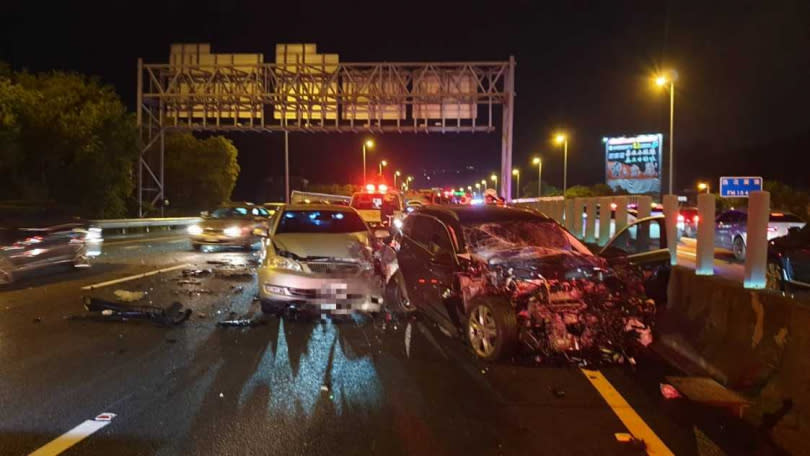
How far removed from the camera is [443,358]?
747 centimetres

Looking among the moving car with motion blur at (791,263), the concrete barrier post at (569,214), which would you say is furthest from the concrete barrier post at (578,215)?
the moving car with motion blur at (791,263)

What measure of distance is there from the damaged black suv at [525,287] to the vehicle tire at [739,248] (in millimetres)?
10809

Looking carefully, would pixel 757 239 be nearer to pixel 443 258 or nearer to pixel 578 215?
pixel 443 258

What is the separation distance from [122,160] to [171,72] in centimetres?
495

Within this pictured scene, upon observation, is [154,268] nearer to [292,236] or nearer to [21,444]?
[292,236]

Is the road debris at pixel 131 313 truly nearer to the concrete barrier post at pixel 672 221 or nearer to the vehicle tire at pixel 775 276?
the concrete barrier post at pixel 672 221

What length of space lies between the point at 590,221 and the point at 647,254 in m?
14.0

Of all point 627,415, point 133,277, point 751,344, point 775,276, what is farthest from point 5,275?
point 775,276

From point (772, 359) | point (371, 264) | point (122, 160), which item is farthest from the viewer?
point (122, 160)

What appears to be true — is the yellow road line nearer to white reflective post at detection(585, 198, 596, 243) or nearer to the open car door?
→ the open car door

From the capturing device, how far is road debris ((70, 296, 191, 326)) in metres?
9.30

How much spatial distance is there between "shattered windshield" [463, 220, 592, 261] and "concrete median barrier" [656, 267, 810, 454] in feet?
4.33

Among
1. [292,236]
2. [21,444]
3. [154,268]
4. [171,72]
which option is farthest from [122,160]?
[21,444]

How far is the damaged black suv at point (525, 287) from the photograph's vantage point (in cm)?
692
